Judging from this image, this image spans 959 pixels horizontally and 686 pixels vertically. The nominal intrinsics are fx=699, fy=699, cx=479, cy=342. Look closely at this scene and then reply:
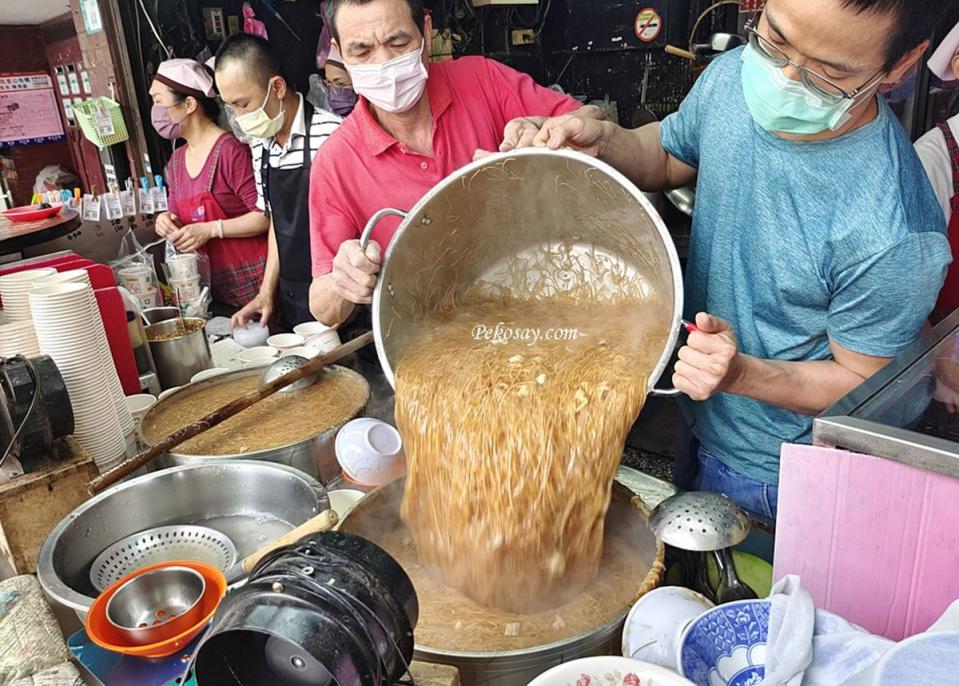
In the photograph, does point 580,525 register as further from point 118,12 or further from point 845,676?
point 118,12

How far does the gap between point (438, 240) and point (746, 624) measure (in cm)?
108

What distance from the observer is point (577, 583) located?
1.62 m

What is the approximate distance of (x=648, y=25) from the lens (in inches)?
227

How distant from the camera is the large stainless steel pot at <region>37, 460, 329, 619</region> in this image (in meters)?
1.65

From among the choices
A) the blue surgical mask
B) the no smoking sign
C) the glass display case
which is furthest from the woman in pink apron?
the no smoking sign

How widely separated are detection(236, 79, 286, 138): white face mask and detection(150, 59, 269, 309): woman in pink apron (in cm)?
59

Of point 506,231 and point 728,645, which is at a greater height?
point 506,231

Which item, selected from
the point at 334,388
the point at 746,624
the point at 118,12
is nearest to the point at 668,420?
the point at 334,388

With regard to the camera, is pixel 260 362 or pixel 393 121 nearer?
pixel 393 121

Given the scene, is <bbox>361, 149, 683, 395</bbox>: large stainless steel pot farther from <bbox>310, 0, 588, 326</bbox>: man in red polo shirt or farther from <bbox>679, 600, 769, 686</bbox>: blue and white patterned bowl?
<bbox>679, 600, 769, 686</bbox>: blue and white patterned bowl

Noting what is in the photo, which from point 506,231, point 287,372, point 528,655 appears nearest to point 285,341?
point 287,372

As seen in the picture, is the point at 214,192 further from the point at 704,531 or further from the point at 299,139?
the point at 704,531

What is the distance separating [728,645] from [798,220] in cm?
88

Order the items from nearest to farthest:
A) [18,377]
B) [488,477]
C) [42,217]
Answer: [488,477]
[18,377]
[42,217]
